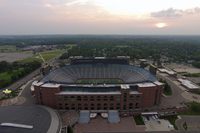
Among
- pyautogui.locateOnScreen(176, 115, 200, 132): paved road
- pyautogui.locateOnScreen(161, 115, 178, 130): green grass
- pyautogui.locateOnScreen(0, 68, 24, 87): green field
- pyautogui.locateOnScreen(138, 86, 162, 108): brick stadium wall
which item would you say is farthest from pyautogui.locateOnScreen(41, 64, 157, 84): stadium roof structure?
pyautogui.locateOnScreen(0, 68, 24, 87): green field

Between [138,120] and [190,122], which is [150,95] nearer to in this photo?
[138,120]

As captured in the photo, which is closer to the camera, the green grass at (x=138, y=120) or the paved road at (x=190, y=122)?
the paved road at (x=190, y=122)

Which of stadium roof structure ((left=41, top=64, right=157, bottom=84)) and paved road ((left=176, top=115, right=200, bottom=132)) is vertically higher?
stadium roof structure ((left=41, top=64, right=157, bottom=84))

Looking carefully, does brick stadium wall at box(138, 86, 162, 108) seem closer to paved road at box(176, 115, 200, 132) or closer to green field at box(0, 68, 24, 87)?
paved road at box(176, 115, 200, 132)

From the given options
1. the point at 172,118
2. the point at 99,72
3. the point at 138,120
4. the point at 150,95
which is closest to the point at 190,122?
the point at 172,118

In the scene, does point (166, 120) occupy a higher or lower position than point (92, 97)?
lower

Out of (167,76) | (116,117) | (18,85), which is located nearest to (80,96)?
(116,117)

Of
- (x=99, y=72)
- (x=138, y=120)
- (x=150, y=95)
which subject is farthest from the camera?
(x=99, y=72)

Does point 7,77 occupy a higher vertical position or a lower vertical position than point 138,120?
higher

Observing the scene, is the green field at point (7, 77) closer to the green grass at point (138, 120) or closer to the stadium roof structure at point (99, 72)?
the stadium roof structure at point (99, 72)

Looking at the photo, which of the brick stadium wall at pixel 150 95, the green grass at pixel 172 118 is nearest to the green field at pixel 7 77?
the brick stadium wall at pixel 150 95

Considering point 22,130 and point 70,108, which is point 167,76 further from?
point 22,130
